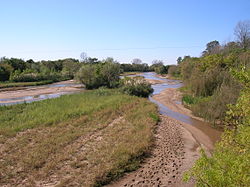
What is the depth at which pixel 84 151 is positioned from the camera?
28.8 ft

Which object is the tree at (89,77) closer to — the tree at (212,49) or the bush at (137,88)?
the bush at (137,88)

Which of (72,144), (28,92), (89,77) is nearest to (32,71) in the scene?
(28,92)

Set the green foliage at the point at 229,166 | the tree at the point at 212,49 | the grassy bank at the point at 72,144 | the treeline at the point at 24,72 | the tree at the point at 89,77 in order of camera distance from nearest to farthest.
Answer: the green foliage at the point at 229,166 < the grassy bank at the point at 72,144 < the tree at the point at 89,77 < the treeline at the point at 24,72 < the tree at the point at 212,49

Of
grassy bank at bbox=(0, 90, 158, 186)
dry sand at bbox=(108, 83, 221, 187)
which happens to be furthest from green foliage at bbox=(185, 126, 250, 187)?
grassy bank at bbox=(0, 90, 158, 186)

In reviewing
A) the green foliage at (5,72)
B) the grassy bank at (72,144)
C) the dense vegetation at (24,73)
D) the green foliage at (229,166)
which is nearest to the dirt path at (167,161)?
the grassy bank at (72,144)

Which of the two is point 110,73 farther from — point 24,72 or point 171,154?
point 24,72

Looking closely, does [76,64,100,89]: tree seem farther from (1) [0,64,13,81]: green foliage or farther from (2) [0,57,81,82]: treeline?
(1) [0,64,13,81]: green foliage

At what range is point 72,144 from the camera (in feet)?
31.2

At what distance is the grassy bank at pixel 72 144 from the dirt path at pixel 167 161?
49 cm

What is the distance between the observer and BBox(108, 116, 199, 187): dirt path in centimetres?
669

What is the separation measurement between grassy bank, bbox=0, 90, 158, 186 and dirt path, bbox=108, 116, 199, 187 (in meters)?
0.49

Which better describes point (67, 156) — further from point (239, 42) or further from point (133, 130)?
point (239, 42)

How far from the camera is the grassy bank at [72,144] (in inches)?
271

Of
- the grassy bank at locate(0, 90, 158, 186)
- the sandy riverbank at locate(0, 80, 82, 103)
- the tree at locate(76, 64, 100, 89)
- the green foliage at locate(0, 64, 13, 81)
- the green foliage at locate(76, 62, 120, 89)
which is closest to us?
the grassy bank at locate(0, 90, 158, 186)
